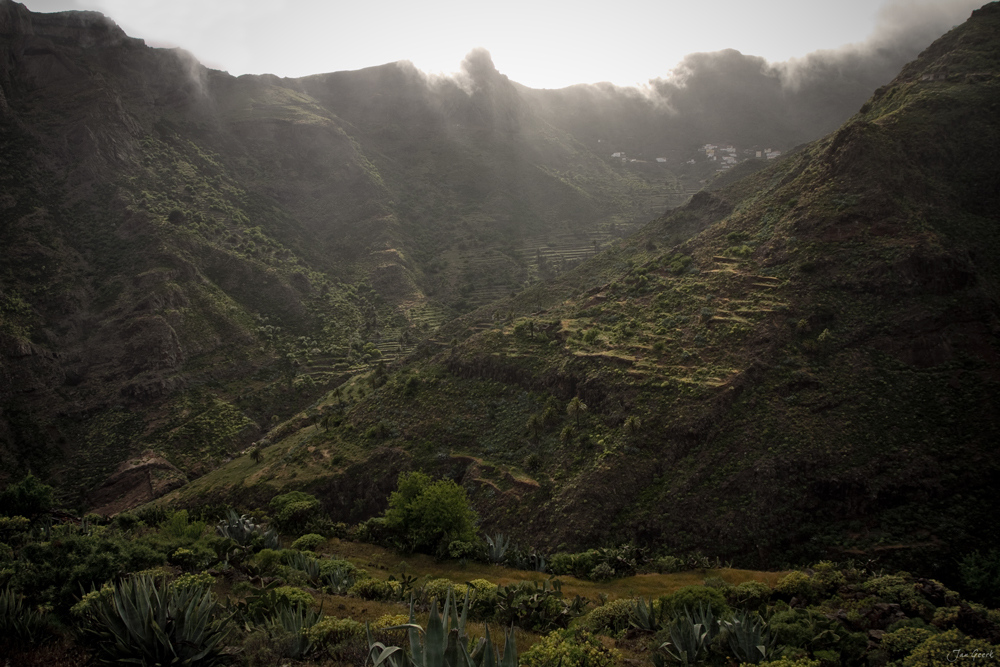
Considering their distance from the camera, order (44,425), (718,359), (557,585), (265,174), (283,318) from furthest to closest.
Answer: (265,174) → (283,318) → (44,425) → (718,359) → (557,585)

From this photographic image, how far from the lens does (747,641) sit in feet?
41.5

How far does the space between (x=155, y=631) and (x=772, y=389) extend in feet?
102

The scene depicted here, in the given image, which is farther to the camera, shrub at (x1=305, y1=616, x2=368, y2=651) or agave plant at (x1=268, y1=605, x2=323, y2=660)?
shrub at (x1=305, y1=616, x2=368, y2=651)

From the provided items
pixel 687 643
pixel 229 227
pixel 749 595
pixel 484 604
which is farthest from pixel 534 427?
pixel 229 227

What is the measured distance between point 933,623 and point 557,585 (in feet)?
38.0

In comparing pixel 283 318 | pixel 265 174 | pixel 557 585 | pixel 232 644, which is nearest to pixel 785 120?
pixel 265 174

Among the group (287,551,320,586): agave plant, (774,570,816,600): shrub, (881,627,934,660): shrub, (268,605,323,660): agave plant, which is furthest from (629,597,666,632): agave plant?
(287,551,320,586): agave plant

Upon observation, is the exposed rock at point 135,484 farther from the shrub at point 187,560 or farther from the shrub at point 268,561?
the shrub at point 187,560

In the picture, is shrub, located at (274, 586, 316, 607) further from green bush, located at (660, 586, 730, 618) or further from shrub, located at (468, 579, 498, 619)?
green bush, located at (660, 586, 730, 618)

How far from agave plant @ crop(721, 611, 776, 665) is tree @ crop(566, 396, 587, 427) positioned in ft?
74.7

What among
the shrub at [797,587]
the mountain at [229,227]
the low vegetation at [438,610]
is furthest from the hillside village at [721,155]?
the shrub at [797,587]

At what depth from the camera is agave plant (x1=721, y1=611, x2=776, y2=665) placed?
1252cm

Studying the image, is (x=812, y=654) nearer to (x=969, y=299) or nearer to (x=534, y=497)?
(x=534, y=497)

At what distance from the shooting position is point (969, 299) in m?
32.0
